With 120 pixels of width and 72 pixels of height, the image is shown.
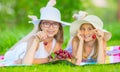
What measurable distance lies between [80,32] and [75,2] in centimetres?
658

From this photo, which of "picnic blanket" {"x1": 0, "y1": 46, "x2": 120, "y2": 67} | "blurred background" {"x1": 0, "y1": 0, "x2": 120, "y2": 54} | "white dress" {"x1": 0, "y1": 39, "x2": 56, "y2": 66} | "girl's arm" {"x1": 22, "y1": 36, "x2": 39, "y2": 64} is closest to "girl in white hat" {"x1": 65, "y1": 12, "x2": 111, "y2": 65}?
"picnic blanket" {"x1": 0, "y1": 46, "x2": 120, "y2": 67}

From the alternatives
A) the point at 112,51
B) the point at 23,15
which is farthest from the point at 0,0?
the point at 112,51

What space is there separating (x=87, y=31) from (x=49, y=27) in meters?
0.53

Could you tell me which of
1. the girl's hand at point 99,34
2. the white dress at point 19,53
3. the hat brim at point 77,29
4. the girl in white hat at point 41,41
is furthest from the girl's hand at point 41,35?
the girl's hand at point 99,34

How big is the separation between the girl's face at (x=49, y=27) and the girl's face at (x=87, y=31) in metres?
0.37

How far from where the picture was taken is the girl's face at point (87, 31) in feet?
21.6

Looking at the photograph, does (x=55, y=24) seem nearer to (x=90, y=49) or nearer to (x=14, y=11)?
(x=90, y=49)

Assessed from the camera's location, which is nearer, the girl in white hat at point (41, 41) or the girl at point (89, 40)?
the girl in white hat at point (41, 41)

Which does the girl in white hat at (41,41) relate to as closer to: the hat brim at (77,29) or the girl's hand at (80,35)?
the hat brim at (77,29)

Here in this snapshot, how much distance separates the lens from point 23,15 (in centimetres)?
1822

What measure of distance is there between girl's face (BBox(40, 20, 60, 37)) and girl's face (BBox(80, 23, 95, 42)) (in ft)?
1.23

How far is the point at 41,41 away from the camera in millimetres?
6617

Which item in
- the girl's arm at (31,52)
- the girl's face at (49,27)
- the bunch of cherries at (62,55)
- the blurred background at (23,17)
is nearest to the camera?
the girl's arm at (31,52)

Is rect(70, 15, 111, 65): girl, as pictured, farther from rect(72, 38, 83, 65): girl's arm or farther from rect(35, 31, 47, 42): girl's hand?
rect(35, 31, 47, 42): girl's hand
